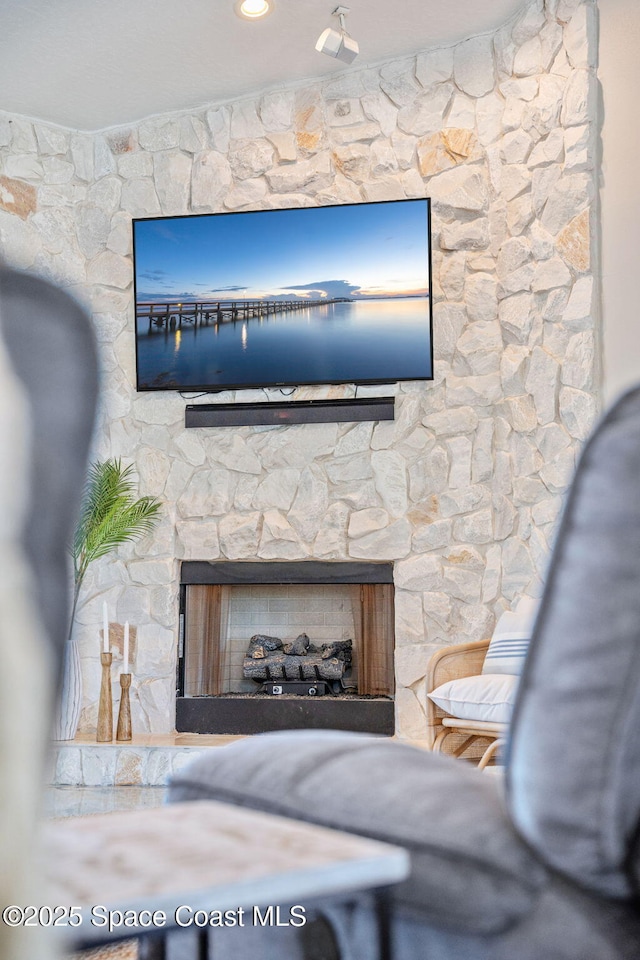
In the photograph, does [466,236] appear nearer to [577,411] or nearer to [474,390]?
[474,390]

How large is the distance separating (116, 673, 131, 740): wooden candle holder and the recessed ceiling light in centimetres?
294

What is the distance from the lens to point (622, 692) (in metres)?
0.75

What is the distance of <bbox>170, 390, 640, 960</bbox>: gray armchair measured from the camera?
73 centimetres

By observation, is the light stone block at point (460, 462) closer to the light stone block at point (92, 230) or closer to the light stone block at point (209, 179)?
the light stone block at point (209, 179)

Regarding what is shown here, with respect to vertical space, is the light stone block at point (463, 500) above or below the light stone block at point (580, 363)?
below

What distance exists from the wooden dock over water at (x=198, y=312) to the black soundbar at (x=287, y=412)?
0.44 meters

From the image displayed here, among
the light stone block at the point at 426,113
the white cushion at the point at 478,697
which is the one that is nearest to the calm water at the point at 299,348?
the light stone block at the point at 426,113

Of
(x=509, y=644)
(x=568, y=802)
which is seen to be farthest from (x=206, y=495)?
(x=568, y=802)

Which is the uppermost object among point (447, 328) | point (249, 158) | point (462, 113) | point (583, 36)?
point (583, 36)

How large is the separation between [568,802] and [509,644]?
2.91 m

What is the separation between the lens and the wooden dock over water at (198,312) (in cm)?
476

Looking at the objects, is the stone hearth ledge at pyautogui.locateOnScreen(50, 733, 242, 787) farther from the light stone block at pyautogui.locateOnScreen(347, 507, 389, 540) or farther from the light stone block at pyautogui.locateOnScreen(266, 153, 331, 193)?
the light stone block at pyautogui.locateOnScreen(266, 153, 331, 193)

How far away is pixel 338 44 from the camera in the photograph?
4082 mm

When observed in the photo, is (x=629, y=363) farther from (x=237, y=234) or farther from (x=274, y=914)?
(x=274, y=914)
